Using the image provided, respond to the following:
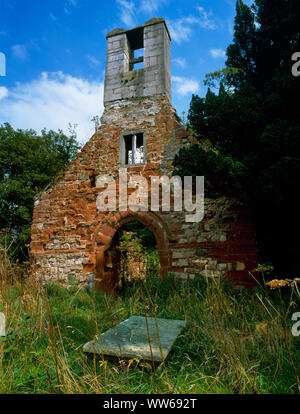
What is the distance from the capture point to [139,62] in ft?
25.8

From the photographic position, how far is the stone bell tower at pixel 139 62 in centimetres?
712

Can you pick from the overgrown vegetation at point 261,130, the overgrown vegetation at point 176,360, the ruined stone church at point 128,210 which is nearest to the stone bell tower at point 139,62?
the ruined stone church at point 128,210

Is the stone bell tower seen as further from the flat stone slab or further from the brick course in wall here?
the flat stone slab

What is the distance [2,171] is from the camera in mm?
13727

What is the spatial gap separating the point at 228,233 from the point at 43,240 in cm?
517

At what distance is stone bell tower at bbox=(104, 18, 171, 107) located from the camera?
7125 mm

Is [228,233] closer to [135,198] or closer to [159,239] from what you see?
[159,239]

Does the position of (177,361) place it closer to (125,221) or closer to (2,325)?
(2,325)

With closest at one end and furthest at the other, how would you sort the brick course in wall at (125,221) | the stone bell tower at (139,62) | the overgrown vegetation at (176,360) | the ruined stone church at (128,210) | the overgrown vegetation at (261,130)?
the overgrown vegetation at (176,360), the overgrown vegetation at (261,130), the brick course in wall at (125,221), the ruined stone church at (128,210), the stone bell tower at (139,62)

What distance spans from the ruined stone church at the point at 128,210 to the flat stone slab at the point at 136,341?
2.61 m

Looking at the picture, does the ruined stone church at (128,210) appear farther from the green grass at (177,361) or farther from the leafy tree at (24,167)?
the leafy tree at (24,167)

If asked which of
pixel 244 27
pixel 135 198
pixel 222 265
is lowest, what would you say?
pixel 222 265

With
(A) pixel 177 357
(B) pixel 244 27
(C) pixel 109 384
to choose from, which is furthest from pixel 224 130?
(C) pixel 109 384
